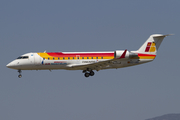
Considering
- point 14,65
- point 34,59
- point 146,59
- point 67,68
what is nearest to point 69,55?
point 67,68

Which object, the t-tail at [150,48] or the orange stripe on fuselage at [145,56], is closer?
the orange stripe on fuselage at [145,56]

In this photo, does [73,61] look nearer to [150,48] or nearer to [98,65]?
[98,65]

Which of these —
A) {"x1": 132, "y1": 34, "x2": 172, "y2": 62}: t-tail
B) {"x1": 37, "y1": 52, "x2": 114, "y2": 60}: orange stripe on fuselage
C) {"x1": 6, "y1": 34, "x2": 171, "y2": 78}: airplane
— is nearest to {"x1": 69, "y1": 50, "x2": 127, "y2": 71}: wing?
{"x1": 6, "y1": 34, "x2": 171, "y2": 78}: airplane

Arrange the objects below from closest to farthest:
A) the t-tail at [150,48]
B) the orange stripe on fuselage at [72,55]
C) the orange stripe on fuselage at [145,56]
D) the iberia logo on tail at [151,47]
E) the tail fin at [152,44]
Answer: the orange stripe on fuselage at [72,55], the orange stripe on fuselage at [145,56], the t-tail at [150,48], the tail fin at [152,44], the iberia logo on tail at [151,47]

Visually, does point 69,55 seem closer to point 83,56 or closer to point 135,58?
point 83,56

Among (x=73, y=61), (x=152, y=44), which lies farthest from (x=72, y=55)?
(x=152, y=44)

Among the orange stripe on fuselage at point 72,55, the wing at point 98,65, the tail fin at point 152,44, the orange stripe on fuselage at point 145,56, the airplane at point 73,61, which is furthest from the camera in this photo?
the tail fin at point 152,44

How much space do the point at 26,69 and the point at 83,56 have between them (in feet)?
28.4

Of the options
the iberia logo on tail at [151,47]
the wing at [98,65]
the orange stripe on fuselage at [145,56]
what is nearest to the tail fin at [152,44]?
the iberia logo on tail at [151,47]

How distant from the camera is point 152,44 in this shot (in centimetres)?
5238

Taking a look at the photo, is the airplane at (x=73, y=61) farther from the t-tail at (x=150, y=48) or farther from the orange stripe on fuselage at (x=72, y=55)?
the t-tail at (x=150, y=48)

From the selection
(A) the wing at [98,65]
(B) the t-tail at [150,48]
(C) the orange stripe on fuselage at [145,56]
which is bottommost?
(A) the wing at [98,65]

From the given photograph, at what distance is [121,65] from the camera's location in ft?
165

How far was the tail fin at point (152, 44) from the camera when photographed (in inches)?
2039
